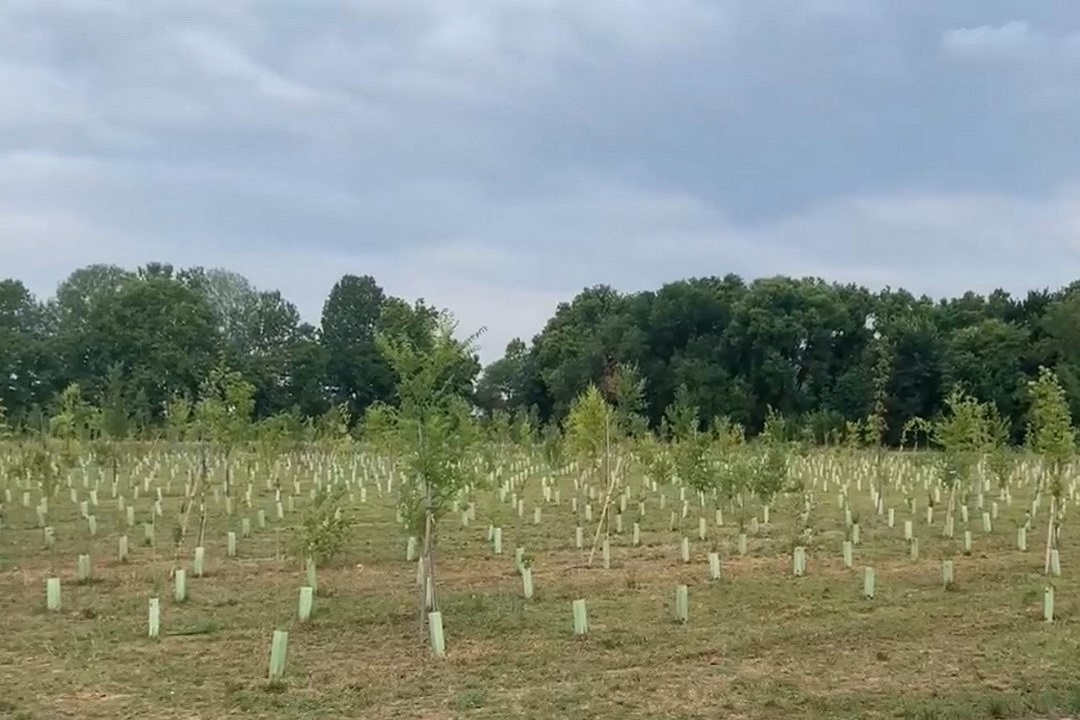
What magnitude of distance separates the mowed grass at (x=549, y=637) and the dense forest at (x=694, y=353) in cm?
3422

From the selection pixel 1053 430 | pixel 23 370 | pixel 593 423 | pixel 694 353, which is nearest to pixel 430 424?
pixel 593 423

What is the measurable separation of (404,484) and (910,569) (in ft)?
25.4

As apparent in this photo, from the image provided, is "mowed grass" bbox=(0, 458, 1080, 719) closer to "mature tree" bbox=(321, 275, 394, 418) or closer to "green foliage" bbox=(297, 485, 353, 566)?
"green foliage" bbox=(297, 485, 353, 566)

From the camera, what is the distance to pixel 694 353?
201 feet

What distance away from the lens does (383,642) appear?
10.9 meters

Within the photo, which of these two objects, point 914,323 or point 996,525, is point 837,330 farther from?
point 996,525

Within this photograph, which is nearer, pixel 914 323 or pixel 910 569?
pixel 910 569

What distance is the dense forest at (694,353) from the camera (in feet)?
179

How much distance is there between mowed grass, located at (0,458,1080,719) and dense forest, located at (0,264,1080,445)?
34.2m

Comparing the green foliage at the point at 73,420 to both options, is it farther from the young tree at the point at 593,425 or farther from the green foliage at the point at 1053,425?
the green foliage at the point at 1053,425

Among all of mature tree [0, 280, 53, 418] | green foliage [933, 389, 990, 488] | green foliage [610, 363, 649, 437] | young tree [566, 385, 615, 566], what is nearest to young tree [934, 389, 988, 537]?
green foliage [933, 389, 990, 488]

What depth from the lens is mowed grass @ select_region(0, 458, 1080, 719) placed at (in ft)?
28.5

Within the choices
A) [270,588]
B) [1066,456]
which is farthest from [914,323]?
[270,588]

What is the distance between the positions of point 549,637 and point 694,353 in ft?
167
